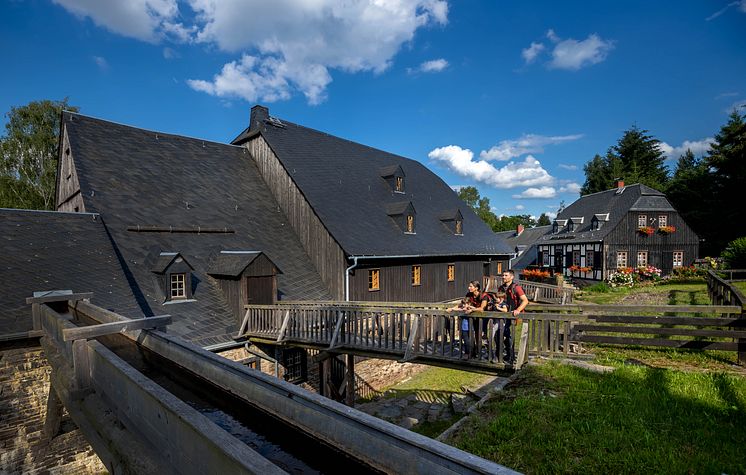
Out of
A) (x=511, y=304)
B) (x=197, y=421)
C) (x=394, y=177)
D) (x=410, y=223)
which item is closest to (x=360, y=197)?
(x=410, y=223)

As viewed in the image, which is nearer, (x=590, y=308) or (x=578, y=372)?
(x=578, y=372)

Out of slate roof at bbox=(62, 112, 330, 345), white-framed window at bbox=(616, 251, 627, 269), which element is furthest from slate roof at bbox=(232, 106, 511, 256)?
white-framed window at bbox=(616, 251, 627, 269)

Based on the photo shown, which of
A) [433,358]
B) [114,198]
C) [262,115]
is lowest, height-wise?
[433,358]

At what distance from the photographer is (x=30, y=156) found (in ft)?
86.5

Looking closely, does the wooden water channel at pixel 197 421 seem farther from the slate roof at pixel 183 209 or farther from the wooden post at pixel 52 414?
the slate roof at pixel 183 209

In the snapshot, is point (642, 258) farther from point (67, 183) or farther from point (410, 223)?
point (67, 183)

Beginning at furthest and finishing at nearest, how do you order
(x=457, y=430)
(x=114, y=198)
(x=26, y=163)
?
(x=26, y=163) → (x=114, y=198) → (x=457, y=430)

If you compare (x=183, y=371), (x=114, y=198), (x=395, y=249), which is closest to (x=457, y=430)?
(x=183, y=371)

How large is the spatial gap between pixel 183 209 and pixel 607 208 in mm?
Answer: 34902

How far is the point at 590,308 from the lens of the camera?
26.6ft

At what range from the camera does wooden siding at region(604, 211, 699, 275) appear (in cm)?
3100

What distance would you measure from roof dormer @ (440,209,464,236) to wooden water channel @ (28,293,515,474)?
18.9m

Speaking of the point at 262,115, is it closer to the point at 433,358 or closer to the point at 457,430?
the point at 433,358

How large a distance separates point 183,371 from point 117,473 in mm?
1129
